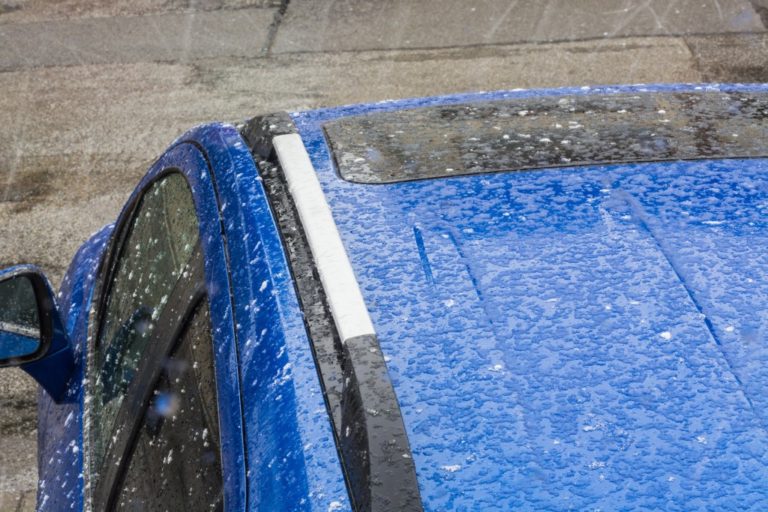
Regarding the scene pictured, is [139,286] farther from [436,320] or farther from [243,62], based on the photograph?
[243,62]

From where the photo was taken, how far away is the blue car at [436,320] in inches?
56.8

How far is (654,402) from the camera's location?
4.96ft

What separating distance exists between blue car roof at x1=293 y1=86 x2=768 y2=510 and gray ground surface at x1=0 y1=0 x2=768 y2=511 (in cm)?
397

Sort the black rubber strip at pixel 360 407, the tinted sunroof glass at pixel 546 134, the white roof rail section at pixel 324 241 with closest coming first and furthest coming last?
1. the black rubber strip at pixel 360 407
2. the white roof rail section at pixel 324 241
3. the tinted sunroof glass at pixel 546 134

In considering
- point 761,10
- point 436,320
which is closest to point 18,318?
point 436,320

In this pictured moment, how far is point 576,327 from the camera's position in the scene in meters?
1.65

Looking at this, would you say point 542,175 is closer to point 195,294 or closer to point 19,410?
point 195,294

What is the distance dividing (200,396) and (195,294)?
0.90 feet

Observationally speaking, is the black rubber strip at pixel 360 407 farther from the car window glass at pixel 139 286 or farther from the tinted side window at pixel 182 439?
the car window glass at pixel 139 286

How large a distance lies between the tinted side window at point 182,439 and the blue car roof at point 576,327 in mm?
362

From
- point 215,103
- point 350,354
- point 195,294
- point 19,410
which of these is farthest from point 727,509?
point 215,103

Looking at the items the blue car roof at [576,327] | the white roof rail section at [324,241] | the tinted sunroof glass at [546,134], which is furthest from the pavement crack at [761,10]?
the white roof rail section at [324,241]

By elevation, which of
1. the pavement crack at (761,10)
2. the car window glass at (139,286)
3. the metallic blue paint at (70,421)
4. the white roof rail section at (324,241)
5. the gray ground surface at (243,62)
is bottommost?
the pavement crack at (761,10)

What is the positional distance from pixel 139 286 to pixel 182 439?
29.0 inches
